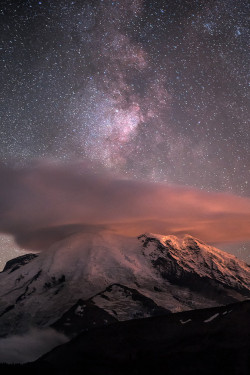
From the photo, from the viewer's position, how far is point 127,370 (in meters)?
50.5

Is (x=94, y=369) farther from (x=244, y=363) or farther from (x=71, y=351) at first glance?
(x=244, y=363)

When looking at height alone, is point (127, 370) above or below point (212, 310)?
below

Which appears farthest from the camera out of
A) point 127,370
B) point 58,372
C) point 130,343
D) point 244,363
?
point 130,343

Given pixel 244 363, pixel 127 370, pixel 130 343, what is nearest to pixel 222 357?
pixel 244 363

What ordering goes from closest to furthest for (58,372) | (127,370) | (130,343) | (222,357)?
(222,357) < (127,370) < (58,372) < (130,343)

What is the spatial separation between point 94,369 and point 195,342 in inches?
779

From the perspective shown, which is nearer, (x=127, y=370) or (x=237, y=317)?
(x=127, y=370)

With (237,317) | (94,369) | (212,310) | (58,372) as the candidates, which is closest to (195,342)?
(237,317)

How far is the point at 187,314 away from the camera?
→ 219 ft

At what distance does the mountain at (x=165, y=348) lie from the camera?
4566 centimetres

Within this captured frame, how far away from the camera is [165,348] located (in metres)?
54.6

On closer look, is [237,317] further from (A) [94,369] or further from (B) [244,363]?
(A) [94,369]

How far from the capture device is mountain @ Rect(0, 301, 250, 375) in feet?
150

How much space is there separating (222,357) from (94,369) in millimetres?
24268
